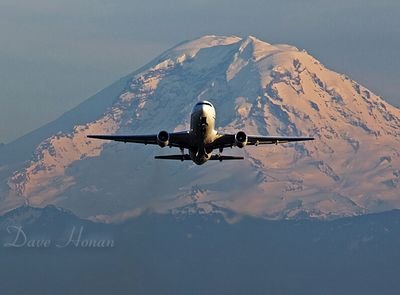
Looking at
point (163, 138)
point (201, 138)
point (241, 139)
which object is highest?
point (241, 139)

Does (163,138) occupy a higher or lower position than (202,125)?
lower

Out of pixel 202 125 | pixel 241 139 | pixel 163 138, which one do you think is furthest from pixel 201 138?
pixel 241 139

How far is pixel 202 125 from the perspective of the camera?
473ft

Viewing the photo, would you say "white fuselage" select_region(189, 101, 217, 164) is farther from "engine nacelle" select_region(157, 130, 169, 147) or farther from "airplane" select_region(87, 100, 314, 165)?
"engine nacelle" select_region(157, 130, 169, 147)

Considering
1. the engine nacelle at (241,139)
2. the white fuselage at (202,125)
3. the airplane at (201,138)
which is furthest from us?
the engine nacelle at (241,139)

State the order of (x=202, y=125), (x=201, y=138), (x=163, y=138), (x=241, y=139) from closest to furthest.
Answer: (x=202, y=125), (x=163, y=138), (x=201, y=138), (x=241, y=139)

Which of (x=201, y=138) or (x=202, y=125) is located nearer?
(x=202, y=125)

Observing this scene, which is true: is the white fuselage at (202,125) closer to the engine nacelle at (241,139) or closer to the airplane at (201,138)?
the airplane at (201,138)

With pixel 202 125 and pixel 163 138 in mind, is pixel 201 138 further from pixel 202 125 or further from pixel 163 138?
pixel 163 138

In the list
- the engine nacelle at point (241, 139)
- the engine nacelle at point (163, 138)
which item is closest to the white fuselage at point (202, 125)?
the engine nacelle at point (241, 139)

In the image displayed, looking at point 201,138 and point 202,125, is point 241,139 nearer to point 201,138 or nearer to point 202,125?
point 201,138

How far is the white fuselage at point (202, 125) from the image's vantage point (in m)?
144

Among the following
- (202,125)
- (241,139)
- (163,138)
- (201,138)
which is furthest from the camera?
(241,139)

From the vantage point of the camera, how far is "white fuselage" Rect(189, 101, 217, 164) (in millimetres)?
143875
